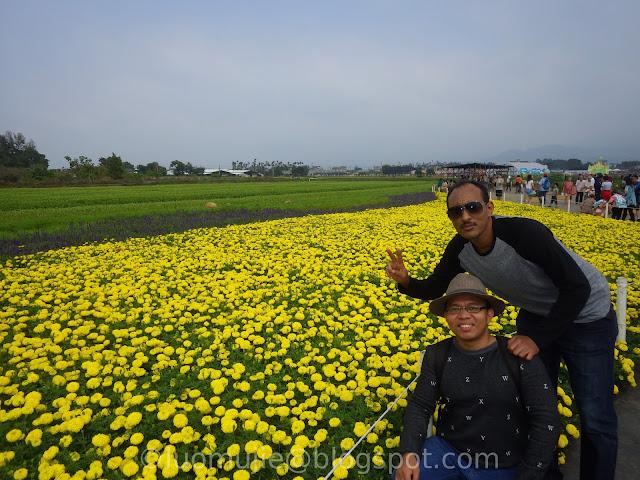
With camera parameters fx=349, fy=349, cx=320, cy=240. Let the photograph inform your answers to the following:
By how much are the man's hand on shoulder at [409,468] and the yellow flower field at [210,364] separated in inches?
19.0

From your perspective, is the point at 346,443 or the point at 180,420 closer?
the point at 346,443

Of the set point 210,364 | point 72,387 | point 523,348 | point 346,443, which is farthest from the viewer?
point 210,364

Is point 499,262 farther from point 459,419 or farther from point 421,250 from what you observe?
point 421,250

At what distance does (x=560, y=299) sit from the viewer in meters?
2.09

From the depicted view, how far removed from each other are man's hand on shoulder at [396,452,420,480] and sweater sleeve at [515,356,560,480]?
0.55 metres

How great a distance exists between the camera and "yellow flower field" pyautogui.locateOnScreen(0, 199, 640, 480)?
2.60 m

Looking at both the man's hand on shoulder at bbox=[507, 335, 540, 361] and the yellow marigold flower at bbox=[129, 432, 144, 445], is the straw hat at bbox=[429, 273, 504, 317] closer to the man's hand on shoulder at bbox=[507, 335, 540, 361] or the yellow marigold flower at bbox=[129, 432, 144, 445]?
the man's hand on shoulder at bbox=[507, 335, 540, 361]

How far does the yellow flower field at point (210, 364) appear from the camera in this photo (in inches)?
102

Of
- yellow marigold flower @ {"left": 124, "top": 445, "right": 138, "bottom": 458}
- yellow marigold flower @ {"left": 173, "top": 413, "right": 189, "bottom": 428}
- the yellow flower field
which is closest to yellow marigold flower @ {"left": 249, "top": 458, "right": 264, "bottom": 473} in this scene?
the yellow flower field

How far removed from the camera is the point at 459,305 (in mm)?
2154

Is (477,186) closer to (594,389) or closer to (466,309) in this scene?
(466,309)

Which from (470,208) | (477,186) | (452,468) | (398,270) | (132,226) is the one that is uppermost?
(477,186)

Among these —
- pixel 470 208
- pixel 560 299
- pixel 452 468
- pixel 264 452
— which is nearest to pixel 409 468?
pixel 452 468

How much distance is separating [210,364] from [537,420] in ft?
10.2
